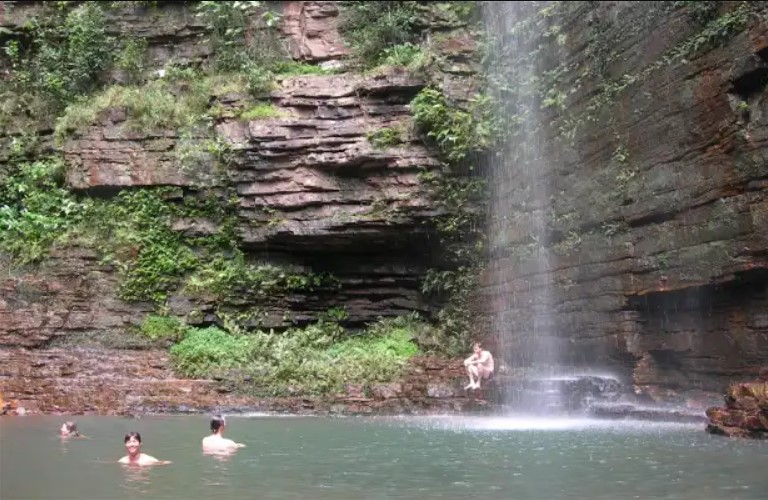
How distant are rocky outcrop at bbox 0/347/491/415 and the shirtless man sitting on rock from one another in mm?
323

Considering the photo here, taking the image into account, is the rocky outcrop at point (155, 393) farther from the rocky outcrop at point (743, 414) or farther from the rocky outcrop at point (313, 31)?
the rocky outcrop at point (313, 31)

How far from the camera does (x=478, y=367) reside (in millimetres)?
13812

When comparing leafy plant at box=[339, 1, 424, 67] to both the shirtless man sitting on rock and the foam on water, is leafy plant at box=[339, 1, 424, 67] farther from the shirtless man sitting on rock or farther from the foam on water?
the foam on water

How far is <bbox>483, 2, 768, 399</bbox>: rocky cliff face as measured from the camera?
35.3 feet

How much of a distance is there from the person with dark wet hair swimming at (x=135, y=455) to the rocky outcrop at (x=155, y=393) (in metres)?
5.64

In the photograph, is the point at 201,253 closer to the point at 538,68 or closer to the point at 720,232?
the point at 538,68

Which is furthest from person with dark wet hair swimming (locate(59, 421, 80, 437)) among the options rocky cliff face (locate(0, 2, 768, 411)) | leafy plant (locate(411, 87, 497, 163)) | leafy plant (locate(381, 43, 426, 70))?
leafy plant (locate(381, 43, 426, 70))

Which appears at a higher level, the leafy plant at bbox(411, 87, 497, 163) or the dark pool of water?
the leafy plant at bbox(411, 87, 497, 163)

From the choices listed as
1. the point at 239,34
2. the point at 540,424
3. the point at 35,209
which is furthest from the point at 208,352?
the point at 239,34

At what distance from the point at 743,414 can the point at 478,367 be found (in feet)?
18.5

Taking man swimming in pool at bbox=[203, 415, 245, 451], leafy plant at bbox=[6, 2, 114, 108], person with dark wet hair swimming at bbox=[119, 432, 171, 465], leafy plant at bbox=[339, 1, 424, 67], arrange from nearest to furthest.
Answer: person with dark wet hair swimming at bbox=[119, 432, 171, 465]
man swimming in pool at bbox=[203, 415, 245, 451]
leafy plant at bbox=[339, 1, 424, 67]
leafy plant at bbox=[6, 2, 114, 108]

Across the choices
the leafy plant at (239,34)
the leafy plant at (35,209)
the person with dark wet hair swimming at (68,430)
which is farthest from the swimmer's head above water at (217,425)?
the leafy plant at (239,34)

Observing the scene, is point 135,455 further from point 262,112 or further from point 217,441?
point 262,112

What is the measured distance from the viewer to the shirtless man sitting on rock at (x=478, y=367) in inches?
539
